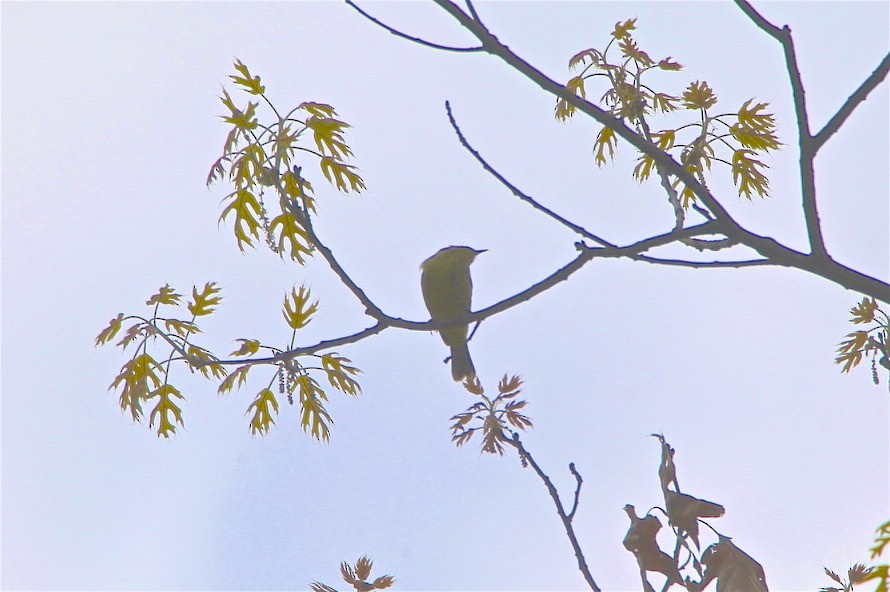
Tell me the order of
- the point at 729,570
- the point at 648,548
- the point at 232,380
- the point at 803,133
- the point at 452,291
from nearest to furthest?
the point at 803,133 < the point at 729,570 < the point at 648,548 < the point at 232,380 < the point at 452,291

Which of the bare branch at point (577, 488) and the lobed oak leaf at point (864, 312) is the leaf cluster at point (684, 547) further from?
the lobed oak leaf at point (864, 312)

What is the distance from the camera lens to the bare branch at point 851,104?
2.39 m

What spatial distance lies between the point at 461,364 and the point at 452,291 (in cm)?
57

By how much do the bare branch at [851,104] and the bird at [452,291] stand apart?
3.85 meters

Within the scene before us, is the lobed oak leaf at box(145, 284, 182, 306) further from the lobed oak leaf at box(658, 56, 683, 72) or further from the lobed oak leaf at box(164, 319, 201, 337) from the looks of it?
the lobed oak leaf at box(658, 56, 683, 72)

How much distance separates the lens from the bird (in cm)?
617

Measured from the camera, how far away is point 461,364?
641cm

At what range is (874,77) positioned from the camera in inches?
94.2

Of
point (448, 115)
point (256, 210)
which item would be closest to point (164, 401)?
point (256, 210)

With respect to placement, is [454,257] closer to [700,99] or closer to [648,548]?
[700,99]

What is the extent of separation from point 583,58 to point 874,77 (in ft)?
7.76

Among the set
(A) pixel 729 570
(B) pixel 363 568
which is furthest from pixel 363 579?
(A) pixel 729 570

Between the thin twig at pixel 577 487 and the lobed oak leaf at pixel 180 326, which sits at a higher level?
the lobed oak leaf at pixel 180 326

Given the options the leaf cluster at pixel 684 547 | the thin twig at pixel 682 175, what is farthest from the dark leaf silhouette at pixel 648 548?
the thin twig at pixel 682 175
